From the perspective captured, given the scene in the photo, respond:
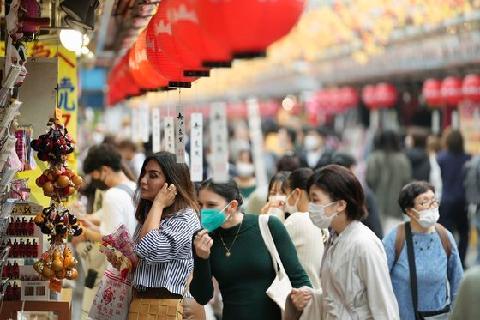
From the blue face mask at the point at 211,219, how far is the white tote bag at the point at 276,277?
293 mm

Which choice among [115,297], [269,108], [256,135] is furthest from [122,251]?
[269,108]

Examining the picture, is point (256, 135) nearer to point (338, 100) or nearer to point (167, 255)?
point (167, 255)

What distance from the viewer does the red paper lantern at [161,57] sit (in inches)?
347

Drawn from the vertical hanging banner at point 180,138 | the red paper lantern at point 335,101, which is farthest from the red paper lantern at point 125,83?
the red paper lantern at point 335,101

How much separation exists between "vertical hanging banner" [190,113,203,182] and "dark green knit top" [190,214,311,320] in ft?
6.77

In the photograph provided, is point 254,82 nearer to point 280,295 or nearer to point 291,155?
point 291,155

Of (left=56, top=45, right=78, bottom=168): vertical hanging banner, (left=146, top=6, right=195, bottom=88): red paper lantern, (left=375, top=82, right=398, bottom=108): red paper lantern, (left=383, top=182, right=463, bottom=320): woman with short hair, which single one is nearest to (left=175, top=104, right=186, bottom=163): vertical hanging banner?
(left=146, top=6, right=195, bottom=88): red paper lantern

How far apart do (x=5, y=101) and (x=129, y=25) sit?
6.47 meters

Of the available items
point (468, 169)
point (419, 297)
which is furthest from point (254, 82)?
point (419, 297)

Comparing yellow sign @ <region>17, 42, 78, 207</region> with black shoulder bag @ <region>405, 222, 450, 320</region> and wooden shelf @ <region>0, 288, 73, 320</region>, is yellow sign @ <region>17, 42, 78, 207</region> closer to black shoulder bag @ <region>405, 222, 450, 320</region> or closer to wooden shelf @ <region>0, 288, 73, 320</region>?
wooden shelf @ <region>0, 288, 73, 320</region>

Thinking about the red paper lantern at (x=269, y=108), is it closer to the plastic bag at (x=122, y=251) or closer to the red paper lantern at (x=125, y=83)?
the red paper lantern at (x=125, y=83)

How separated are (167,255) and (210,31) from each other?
8.16ft

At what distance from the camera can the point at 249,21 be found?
616 centimetres

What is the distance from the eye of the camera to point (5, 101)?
8070 mm
